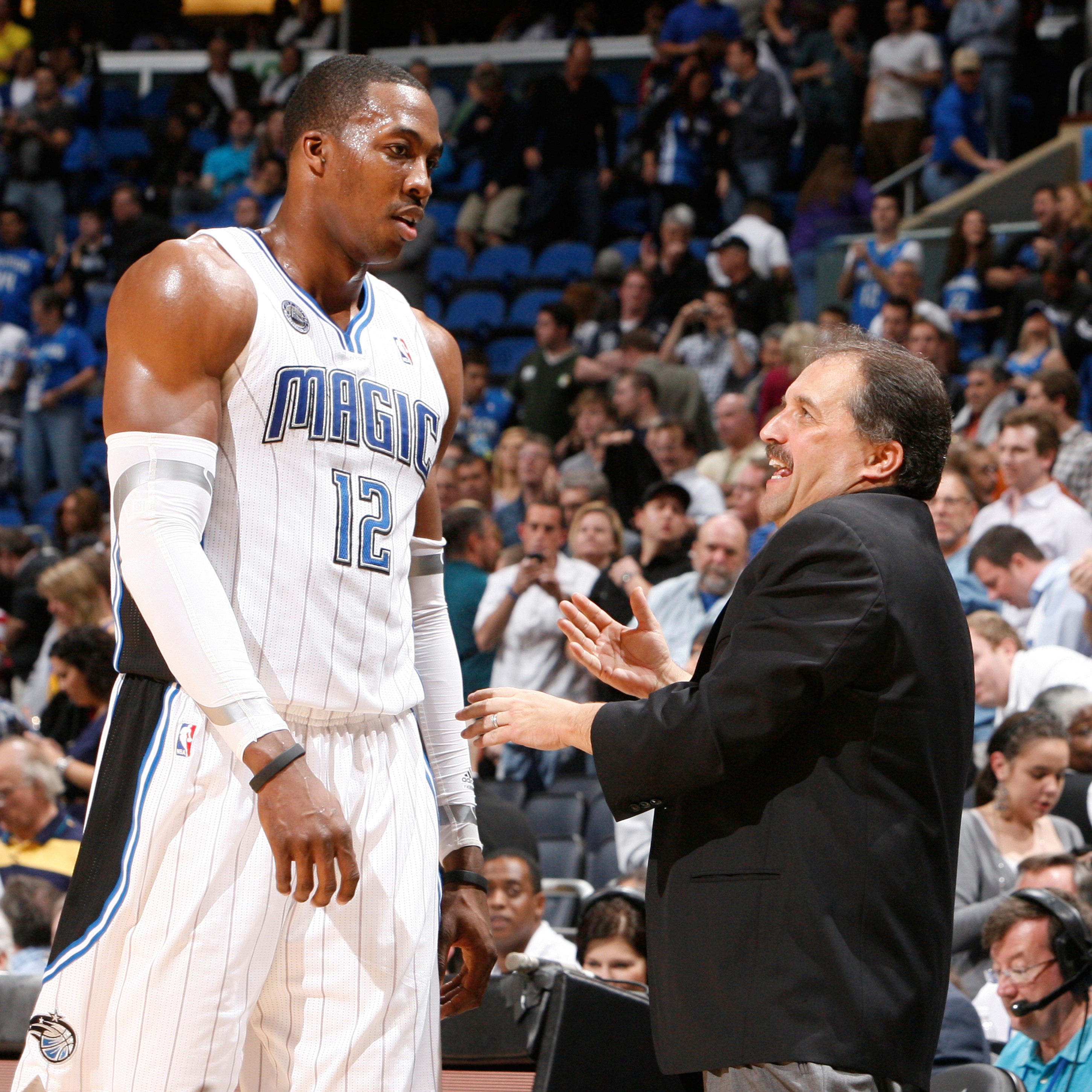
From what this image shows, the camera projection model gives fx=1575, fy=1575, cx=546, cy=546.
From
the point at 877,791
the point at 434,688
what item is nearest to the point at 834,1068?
the point at 877,791

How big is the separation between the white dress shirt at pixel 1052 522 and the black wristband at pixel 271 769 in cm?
463

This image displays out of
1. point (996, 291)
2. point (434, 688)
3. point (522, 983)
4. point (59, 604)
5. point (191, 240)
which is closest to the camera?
point (191, 240)

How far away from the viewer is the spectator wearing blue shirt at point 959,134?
10.9 m

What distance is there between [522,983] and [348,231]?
146 cm

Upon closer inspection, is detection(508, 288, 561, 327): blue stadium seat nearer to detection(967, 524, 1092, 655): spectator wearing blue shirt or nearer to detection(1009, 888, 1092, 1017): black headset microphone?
detection(967, 524, 1092, 655): spectator wearing blue shirt

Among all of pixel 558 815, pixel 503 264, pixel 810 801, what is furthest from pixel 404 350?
pixel 503 264

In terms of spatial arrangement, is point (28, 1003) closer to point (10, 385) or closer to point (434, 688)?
point (434, 688)

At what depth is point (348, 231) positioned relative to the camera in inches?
93.6

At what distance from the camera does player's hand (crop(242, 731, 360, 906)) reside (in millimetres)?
2000

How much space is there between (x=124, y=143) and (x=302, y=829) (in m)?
14.5

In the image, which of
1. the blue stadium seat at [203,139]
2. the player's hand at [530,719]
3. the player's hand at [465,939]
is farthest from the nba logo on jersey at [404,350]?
the blue stadium seat at [203,139]

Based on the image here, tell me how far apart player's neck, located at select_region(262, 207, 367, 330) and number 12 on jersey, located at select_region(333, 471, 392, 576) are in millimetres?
277

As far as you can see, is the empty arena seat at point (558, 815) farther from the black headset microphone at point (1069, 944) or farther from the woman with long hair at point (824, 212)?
the woman with long hair at point (824, 212)

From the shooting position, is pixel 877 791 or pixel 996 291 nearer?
pixel 877 791
